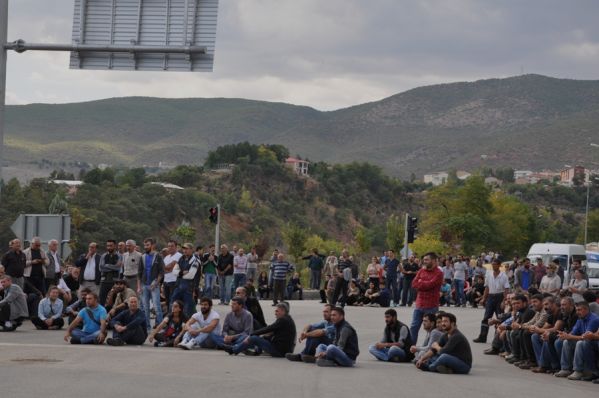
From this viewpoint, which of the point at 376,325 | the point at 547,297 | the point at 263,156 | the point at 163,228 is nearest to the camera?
the point at 547,297

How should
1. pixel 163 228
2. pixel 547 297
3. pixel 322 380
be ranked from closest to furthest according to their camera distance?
pixel 322 380 → pixel 547 297 → pixel 163 228

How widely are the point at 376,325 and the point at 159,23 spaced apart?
A: 968cm

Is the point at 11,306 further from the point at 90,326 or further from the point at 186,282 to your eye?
the point at 186,282

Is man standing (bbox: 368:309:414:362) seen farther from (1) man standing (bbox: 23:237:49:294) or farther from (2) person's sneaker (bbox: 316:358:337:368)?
(1) man standing (bbox: 23:237:49:294)

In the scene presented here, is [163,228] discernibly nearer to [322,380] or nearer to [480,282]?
[480,282]

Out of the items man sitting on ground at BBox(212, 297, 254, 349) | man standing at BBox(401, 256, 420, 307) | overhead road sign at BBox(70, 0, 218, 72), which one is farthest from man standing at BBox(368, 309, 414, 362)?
man standing at BBox(401, 256, 420, 307)

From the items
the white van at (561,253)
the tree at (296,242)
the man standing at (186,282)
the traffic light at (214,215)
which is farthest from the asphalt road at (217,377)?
the tree at (296,242)

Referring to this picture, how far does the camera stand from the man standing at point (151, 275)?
23516mm

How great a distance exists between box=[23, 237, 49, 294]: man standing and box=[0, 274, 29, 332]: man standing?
1489mm

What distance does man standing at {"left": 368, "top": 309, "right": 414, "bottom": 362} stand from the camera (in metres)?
19.8

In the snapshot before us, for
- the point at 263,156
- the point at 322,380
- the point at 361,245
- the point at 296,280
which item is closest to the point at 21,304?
the point at 322,380

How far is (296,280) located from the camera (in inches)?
1705

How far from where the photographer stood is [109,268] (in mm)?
25312

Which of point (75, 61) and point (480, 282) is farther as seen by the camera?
point (480, 282)
